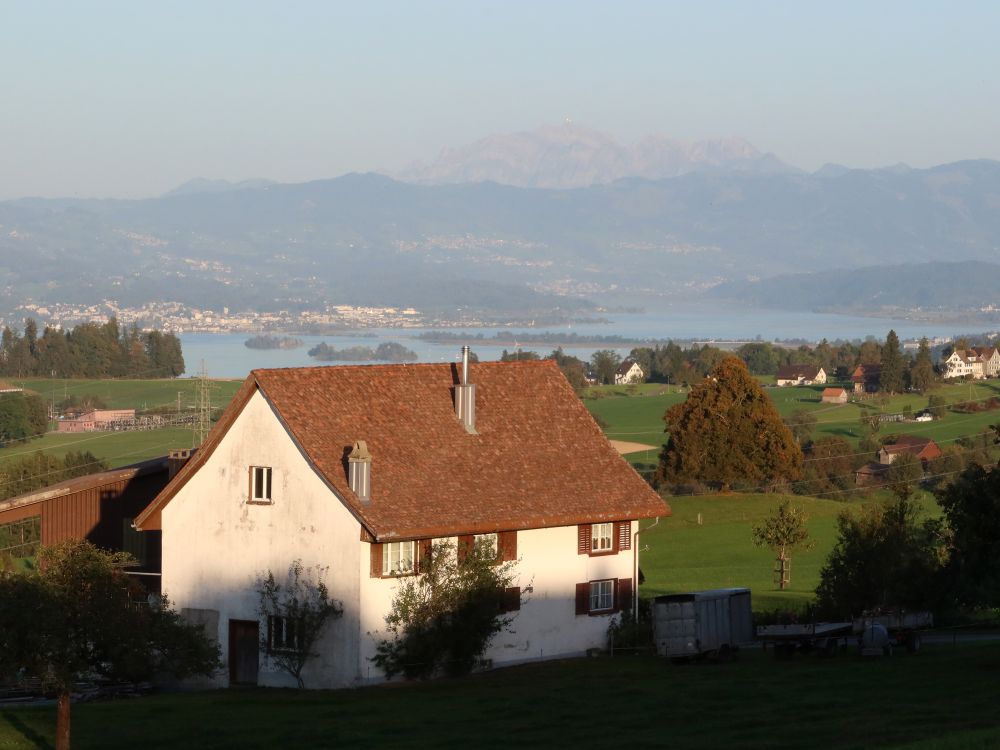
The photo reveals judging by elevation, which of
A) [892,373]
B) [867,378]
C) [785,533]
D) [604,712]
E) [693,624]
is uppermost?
[892,373]

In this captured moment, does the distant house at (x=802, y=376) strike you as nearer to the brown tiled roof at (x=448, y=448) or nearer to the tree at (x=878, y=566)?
the tree at (x=878, y=566)

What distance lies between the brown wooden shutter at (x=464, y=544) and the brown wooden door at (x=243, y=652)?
526 cm

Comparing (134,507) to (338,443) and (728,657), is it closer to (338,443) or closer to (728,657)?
(338,443)

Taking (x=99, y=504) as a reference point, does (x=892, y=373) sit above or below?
above

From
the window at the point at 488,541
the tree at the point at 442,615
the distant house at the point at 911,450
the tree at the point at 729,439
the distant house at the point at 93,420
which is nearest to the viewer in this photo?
the tree at the point at 442,615

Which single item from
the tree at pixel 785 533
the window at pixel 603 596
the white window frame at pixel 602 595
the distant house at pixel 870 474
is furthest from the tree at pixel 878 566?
the distant house at pixel 870 474

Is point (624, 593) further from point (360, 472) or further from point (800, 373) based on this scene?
point (800, 373)

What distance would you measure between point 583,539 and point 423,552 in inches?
221

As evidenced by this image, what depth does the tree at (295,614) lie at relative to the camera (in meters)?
37.2

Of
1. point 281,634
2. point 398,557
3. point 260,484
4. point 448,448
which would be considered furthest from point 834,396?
point 281,634

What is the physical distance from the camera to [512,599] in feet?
131

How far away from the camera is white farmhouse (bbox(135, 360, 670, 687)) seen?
37.4 meters

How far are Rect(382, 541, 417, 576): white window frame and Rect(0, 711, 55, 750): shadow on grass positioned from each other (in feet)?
29.1

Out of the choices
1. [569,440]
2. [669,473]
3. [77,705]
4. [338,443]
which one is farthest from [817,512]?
[77,705]
